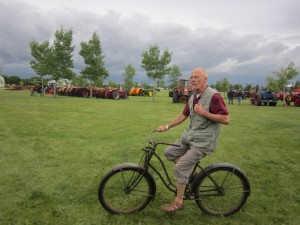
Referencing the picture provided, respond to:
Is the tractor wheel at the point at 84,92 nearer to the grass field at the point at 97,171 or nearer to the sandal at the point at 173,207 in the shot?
the grass field at the point at 97,171

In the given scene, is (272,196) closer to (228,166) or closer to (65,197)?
(228,166)

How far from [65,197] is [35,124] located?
25.1 ft

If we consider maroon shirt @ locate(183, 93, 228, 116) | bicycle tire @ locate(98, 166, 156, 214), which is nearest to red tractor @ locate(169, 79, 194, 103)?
bicycle tire @ locate(98, 166, 156, 214)

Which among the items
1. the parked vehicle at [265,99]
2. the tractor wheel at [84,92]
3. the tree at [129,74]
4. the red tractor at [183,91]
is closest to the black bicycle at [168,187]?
the red tractor at [183,91]

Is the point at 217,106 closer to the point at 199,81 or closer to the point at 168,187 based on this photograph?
the point at 199,81

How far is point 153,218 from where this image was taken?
4039 millimetres

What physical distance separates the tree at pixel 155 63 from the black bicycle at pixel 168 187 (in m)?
29.8

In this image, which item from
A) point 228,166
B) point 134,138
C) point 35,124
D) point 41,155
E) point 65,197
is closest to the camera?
point 228,166

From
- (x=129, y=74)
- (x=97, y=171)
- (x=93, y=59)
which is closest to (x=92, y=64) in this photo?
(x=93, y=59)

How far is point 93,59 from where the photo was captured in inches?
1425

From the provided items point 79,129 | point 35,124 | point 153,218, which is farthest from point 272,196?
point 35,124

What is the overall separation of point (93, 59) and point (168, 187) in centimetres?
3384

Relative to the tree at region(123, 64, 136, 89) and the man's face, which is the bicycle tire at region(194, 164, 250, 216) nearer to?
the man's face

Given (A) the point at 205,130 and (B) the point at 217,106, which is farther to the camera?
(A) the point at 205,130
